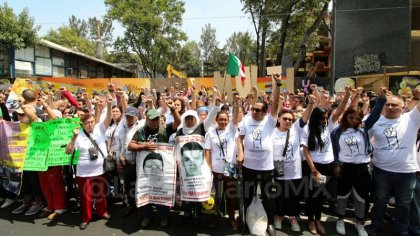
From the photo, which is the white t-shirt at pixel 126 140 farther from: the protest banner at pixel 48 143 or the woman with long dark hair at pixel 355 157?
the woman with long dark hair at pixel 355 157

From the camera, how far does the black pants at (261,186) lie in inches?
173

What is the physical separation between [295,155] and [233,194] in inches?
40.3

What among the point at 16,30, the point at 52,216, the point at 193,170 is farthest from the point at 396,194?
the point at 16,30

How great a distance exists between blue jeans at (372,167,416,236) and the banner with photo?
2.22 m

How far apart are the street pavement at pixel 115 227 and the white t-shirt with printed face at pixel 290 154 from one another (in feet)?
2.67

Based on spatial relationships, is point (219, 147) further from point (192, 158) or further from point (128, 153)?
point (128, 153)

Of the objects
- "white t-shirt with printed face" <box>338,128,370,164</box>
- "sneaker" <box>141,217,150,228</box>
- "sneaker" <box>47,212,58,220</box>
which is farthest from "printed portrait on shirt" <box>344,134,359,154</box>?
"sneaker" <box>47,212,58,220</box>

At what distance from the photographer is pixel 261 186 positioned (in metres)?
4.42

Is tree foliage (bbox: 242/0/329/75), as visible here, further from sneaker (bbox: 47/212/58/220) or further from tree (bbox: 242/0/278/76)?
sneaker (bbox: 47/212/58/220)

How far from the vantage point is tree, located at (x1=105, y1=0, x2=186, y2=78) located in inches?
1091

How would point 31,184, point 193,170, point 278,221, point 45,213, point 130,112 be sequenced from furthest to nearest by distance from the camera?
point 31,184 < point 45,213 < point 130,112 < point 278,221 < point 193,170

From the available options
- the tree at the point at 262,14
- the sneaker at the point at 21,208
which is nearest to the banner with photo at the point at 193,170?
the sneaker at the point at 21,208

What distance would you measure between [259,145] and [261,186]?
58 centimetres

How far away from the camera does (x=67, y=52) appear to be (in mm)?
25422
